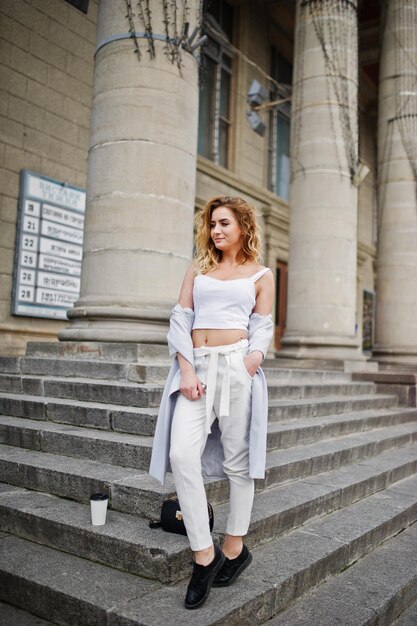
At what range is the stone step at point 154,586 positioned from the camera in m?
2.69

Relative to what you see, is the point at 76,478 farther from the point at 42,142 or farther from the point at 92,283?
the point at 42,142

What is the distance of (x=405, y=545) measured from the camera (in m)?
4.38

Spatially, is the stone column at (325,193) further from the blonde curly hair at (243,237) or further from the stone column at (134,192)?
the blonde curly hair at (243,237)

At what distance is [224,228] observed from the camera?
3.14m

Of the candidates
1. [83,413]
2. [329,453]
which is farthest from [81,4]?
[329,453]

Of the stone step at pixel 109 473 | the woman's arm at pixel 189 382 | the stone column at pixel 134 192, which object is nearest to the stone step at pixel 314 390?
the stone step at pixel 109 473

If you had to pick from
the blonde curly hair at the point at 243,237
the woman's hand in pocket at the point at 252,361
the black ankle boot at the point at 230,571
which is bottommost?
the black ankle boot at the point at 230,571

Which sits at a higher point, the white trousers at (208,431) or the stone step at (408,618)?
the white trousers at (208,431)

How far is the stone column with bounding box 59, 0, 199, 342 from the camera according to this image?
6348 mm

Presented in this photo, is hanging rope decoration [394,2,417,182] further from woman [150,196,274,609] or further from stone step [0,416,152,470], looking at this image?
woman [150,196,274,609]

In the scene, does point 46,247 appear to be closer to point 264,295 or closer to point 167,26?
point 167,26

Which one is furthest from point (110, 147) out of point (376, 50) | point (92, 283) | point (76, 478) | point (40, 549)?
point (376, 50)

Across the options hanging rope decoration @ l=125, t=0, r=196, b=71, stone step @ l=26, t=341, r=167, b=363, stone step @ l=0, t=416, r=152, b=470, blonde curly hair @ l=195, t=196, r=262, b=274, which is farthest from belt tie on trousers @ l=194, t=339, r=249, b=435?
hanging rope decoration @ l=125, t=0, r=196, b=71

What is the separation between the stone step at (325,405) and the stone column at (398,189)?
3.73m
